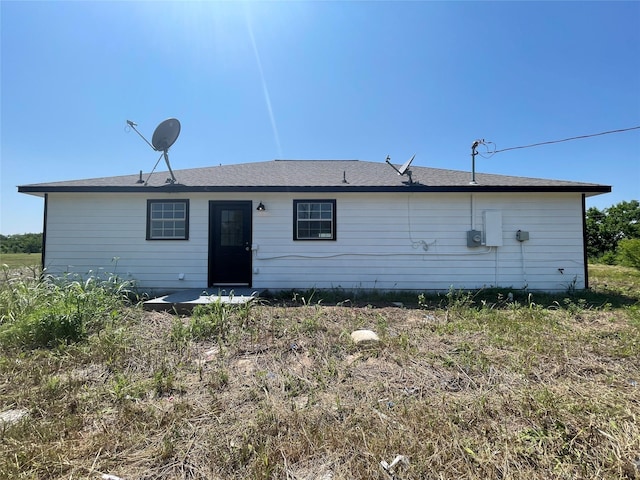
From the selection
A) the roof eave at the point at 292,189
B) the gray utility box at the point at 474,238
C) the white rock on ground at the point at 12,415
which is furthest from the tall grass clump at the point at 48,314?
the gray utility box at the point at 474,238

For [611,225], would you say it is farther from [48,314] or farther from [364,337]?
[48,314]

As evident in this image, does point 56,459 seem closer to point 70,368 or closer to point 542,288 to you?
point 70,368

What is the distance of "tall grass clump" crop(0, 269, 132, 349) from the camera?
139 inches

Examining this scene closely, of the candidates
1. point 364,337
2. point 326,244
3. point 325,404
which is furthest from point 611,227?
point 325,404

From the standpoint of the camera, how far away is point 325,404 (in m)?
2.42

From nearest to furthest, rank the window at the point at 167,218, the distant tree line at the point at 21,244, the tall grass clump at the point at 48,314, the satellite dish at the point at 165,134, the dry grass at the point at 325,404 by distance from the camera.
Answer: the dry grass at the point at 325,404
the tall grass clump at the point at 48,314
the window at the point at 167,218
the satellite dish at the point at 165,134
the distant tree line at the point at 21,244

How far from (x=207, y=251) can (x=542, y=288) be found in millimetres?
8004

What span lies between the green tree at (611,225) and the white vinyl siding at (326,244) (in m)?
16.5

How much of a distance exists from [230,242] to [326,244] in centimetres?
235

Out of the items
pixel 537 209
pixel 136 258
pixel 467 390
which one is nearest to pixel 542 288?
pixel 537 209

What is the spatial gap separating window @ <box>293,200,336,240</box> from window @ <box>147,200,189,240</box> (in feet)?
8.87

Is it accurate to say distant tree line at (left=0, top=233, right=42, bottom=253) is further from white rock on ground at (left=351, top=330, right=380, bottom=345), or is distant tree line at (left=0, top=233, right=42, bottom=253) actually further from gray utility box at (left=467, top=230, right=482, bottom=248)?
gray utility box at (left=467, top=230, right=482, bottom=248)

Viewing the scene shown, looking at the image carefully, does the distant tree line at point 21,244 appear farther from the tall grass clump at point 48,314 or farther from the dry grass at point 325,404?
the dry grass at point 325,404

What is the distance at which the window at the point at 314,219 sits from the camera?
6816 millimetres
